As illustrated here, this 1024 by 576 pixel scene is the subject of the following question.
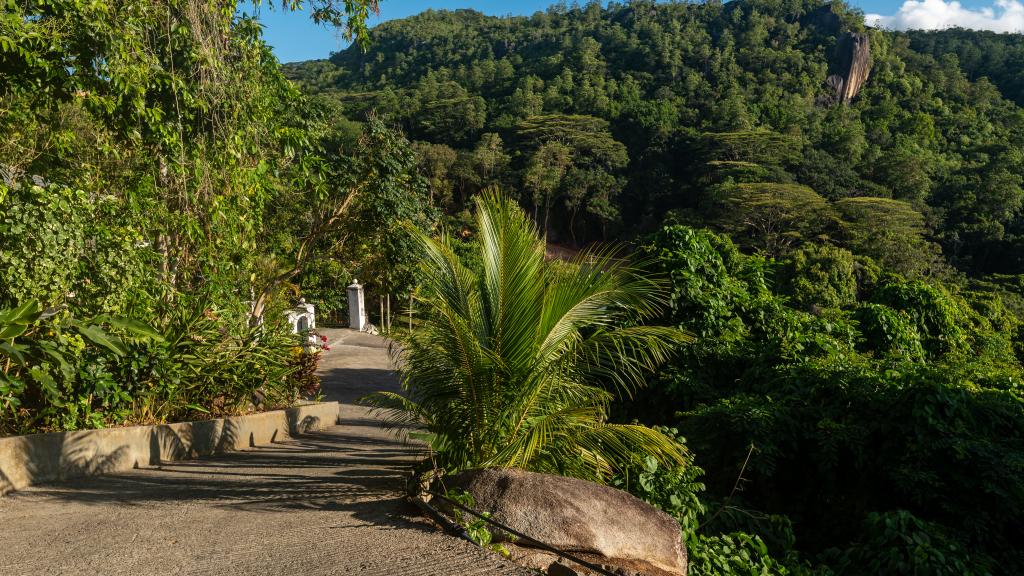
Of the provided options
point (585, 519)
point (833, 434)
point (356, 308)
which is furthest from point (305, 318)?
point (585, 519)

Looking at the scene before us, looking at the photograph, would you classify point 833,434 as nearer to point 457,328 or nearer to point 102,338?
point 457,328

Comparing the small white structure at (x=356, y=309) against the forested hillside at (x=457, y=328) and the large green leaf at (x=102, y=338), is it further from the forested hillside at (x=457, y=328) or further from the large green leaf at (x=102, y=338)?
the large green leaf at (x=102, y=338)

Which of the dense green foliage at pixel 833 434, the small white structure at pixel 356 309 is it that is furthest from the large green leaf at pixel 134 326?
the small white structure at pixel 356 309

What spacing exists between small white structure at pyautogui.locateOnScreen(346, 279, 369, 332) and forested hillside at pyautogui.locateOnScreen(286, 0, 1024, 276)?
46.0ft

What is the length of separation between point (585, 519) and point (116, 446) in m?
3.66

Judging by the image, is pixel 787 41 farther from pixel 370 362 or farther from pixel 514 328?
pixel 514 328

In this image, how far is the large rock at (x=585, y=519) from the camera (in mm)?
2962

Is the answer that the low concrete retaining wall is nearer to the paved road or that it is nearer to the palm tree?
the paved road

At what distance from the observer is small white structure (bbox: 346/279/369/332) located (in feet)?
58.8

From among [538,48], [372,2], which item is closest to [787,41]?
[538,48]

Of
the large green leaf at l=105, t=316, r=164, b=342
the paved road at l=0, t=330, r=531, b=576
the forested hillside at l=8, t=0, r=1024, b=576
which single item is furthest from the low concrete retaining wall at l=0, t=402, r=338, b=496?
the large green leaf at l=105, t=316, r=164, b=342

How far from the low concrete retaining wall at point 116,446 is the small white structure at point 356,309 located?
11112 millimetres

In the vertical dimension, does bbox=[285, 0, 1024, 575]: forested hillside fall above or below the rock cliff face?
below

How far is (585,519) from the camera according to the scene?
3.01 meters
